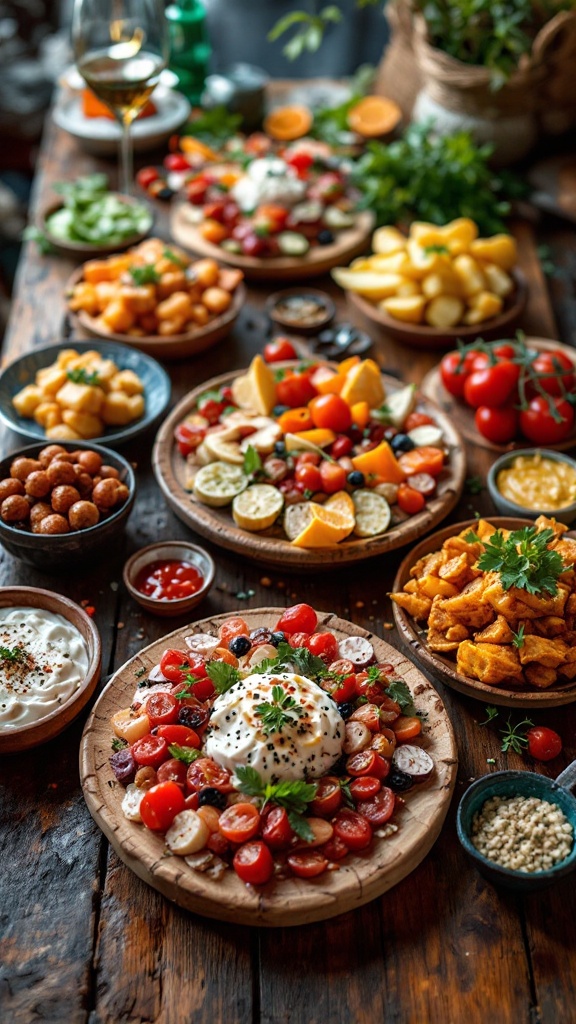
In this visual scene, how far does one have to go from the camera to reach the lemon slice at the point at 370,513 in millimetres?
3641

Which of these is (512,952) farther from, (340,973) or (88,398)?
(88,398)

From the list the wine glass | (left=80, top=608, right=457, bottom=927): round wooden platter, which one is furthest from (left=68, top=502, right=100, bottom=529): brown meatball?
the wine glass

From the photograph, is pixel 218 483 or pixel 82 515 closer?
pixel 82 515

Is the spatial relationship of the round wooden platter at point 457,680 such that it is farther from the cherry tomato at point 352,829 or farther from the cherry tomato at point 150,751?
the cherry tomato at point 150,751

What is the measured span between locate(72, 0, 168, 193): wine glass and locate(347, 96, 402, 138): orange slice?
1716 millimetres

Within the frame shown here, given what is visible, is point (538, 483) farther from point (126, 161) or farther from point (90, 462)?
point (126, 161)

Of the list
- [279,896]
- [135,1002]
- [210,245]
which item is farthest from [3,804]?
[210,245]

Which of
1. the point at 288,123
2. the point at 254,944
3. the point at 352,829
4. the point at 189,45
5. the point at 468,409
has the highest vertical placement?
the point at 189,45

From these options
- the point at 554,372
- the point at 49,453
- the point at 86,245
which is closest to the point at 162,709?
the point at 49,453

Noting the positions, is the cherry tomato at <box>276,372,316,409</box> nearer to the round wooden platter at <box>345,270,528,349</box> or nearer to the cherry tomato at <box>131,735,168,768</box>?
the round wooden platter at <box>345,270,528,349</box>

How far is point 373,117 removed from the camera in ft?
20.2

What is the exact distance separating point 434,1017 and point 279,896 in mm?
496

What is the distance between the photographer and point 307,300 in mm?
4957

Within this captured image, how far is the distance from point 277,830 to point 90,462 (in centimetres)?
165
